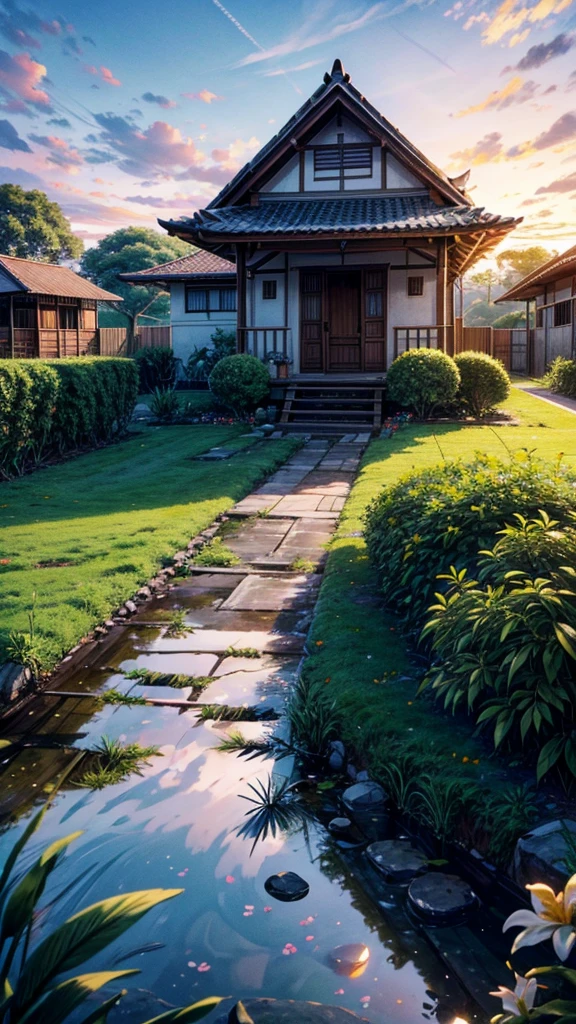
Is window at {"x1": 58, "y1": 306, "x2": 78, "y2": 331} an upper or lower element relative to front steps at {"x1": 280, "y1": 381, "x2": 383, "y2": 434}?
upper

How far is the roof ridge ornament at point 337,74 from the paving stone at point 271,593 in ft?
49.1

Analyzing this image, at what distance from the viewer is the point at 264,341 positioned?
59.5 feet

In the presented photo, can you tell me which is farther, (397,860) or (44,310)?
(44,310)

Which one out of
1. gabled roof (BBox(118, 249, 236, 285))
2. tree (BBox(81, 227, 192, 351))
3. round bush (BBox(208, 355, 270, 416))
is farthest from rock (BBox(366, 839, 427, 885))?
tree (BBox(81, 227, 192, 351))

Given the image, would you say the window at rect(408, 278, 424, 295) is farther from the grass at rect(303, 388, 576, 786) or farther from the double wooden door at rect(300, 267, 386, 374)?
the grass at rect(303, 388, 576, 786)

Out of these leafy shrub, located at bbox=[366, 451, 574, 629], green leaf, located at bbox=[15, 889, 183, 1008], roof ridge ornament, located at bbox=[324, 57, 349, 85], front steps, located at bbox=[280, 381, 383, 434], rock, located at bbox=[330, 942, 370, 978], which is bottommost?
rock, located at bbox=[330, 942, 370, 978]

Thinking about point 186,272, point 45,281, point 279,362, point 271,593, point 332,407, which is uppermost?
point 45,281

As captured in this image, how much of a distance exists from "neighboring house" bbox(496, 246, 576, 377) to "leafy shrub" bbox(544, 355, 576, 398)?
1.77 metres

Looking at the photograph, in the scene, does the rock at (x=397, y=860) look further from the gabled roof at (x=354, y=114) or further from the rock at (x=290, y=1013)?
the gabled roof at (x=354, y=114)

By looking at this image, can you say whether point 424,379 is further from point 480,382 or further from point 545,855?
point 545,855

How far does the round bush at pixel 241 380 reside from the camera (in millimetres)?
16328

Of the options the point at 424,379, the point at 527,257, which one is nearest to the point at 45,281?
the point at 424,379

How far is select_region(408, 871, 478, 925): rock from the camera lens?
2.98 m

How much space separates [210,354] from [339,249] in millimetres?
9285
